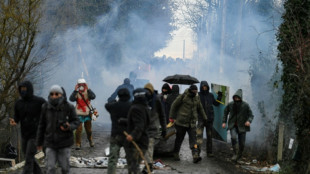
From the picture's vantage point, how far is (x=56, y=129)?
6539 mm

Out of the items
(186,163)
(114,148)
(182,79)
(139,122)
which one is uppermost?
(182,79)

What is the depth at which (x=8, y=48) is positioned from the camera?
1200cm

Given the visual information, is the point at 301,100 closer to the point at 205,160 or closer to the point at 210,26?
the point at 205,160

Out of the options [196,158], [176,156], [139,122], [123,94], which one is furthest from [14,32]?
[139,122]

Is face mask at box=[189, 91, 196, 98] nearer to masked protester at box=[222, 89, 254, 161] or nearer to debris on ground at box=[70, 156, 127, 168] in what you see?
masked protester at box=[222, 89, 254, 161]

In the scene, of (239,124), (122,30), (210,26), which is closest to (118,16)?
(122,30)

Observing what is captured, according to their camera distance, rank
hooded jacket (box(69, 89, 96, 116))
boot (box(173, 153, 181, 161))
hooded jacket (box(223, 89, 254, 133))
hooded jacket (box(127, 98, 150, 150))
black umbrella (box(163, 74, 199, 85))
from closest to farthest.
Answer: hooded jacket (box(127, 98, 150, 150))
boot (box(173, 153, 181, 161))
hooded jacket (box(223, 89, 254, 133))
hooded jacket (box(69, 89, 96, 116))
black umbrella (box(163, 74, 199, 85))

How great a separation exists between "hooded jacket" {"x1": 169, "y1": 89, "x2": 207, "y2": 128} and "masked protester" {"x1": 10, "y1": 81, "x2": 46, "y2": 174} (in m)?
3.96

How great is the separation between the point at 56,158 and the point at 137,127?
122cm

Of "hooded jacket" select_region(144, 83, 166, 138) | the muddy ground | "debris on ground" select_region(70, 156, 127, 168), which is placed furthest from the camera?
"debris on ground" select_region(70, 156, 127, 168)

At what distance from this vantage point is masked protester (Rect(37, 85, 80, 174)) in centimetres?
652

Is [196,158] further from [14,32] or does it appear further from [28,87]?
[14,32]

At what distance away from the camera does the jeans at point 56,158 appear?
6543mm

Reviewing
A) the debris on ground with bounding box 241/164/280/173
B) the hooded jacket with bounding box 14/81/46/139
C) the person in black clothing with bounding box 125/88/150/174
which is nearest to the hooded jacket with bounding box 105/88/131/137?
the person in black clothing with bounding box 125/88/150/174
